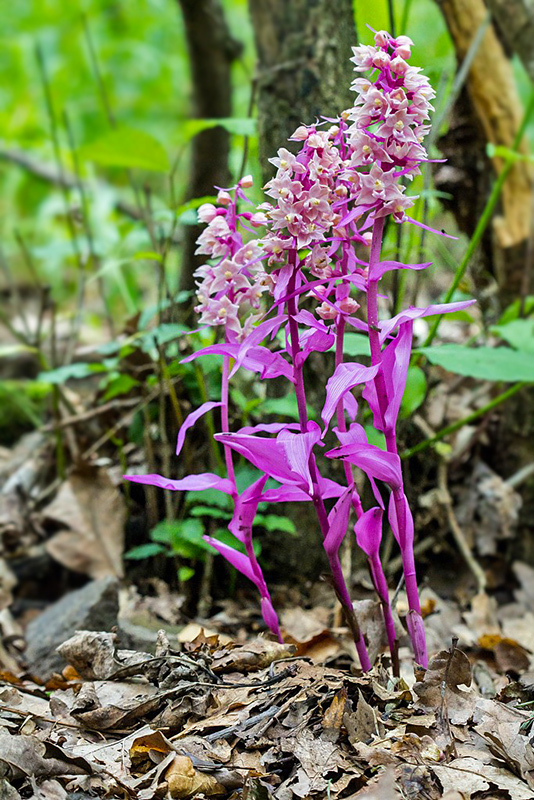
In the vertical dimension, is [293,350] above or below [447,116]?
below

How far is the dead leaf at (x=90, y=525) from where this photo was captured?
223 cm

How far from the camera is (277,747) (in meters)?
1.14

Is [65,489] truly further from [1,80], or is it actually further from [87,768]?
[1,80]

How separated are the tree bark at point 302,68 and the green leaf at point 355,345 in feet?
2.22

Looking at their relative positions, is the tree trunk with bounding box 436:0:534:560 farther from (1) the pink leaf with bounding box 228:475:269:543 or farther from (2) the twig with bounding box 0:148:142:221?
(2) the twig with bounding box 0:148:142:221

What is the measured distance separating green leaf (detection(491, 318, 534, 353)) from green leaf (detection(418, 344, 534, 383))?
242 mm

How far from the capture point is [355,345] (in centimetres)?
164

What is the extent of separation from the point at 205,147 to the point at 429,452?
154 cm

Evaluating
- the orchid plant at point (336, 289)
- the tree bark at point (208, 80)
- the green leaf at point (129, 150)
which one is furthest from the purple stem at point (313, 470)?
the tree bark at point (208, 80)

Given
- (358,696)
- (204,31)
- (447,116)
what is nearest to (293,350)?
(358,696)

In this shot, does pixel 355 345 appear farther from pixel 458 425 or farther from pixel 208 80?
pixel 208 80

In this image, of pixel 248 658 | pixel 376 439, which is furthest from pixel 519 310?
pixel 248 658

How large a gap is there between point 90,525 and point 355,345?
1.11 metres

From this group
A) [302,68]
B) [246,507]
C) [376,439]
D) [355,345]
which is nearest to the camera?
[246,507]
